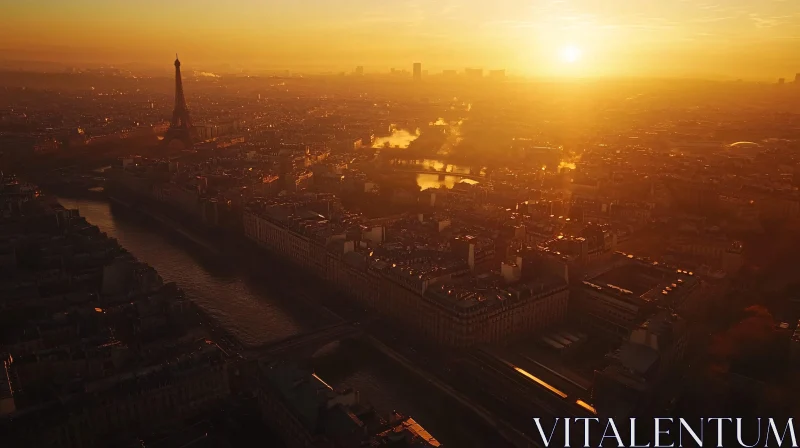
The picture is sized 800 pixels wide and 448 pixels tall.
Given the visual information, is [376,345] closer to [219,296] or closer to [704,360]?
[219,296]

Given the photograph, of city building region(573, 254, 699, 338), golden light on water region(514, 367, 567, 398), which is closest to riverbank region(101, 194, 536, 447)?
golden light on water region(514, 367, 567, 398)

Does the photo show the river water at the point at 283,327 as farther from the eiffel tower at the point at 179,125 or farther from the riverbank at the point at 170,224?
the eiffel tower at the point at 179,125

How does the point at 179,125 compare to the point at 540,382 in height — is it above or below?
above

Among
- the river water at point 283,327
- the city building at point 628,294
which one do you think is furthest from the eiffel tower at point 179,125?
the city building at point 628,294

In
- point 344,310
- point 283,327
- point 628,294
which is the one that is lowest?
point 283,327

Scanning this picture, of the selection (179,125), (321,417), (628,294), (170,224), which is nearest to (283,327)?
(321,417)

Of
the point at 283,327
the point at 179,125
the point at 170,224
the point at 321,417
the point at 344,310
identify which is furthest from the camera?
the point at 179,125

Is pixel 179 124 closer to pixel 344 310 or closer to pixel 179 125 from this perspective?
pixel 179 125
